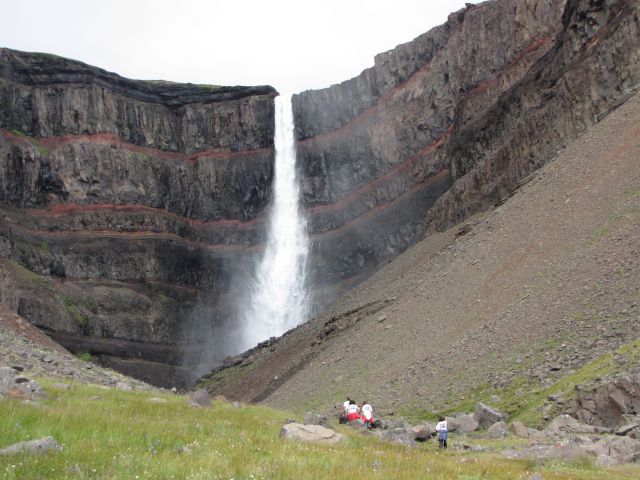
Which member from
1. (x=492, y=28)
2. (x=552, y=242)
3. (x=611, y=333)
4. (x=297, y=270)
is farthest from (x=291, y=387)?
(x=492, y=28)

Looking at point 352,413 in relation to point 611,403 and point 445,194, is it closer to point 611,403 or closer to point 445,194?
point 611,403

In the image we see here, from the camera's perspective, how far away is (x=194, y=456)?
1044 cm

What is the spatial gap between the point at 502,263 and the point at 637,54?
1692cm

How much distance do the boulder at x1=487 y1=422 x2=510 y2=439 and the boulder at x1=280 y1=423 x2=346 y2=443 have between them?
6.55 meters

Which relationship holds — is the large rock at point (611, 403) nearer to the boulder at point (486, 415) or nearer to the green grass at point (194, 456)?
the boulder at point (486, 415)

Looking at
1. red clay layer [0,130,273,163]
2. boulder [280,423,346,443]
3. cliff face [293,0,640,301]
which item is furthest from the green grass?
red clay layer [0,130,273,163]

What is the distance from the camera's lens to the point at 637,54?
41.2m

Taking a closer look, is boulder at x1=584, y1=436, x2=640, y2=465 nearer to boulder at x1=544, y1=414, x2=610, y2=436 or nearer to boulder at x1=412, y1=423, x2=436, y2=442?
boulder at x1=544, y1=414, x2=610, y2=436

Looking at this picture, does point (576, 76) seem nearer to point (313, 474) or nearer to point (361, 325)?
point (361, 325)

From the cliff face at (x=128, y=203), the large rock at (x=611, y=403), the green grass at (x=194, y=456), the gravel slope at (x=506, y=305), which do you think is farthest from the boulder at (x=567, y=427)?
the cliff face at (x=128, y=203)

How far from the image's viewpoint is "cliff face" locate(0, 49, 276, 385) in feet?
221

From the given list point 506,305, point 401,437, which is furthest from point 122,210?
point 401,437

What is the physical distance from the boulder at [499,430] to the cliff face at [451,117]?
27472 millimetres

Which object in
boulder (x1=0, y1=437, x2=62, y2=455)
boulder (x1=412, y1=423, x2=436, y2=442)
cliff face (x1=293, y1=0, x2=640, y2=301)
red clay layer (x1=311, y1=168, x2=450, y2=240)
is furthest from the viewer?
red clay layer (x1=311, y1=168, x2=450, y2=240)
